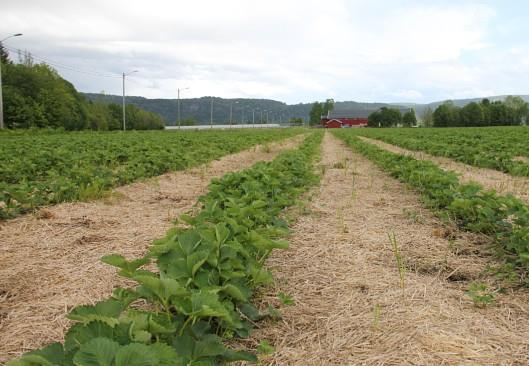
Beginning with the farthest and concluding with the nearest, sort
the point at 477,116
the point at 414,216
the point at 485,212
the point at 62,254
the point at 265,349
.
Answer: the point at 477,116 < the point at 414,216 < the point at 485,212 < the point at 62,254 < the point at 265,349

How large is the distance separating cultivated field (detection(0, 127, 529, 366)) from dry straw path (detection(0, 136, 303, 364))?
0.01m

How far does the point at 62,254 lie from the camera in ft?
12.9

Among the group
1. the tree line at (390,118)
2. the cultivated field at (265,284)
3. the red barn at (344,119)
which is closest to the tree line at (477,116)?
the tree line at (390,118)

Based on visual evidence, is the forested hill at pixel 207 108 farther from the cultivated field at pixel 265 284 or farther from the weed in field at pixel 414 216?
the cultivated field at pixel 265 284

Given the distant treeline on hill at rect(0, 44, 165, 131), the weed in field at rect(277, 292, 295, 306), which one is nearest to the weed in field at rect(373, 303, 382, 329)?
the weed in field at rect(277, 292, 295, 306)

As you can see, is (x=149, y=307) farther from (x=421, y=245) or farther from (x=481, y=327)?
(x=421, y=245)

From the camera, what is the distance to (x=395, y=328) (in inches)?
101

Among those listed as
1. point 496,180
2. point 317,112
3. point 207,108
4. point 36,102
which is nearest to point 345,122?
point 317,112

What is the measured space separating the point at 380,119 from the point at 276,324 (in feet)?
329

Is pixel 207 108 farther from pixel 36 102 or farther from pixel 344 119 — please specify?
pixel 36 102

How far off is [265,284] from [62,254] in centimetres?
201

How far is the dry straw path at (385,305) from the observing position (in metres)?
2.34

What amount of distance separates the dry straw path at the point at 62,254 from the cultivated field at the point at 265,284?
0.01 metres

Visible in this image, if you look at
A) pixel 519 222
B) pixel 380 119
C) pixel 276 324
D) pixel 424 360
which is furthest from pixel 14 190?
pixel 380 119
